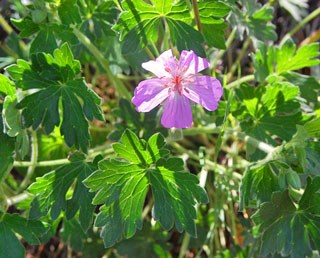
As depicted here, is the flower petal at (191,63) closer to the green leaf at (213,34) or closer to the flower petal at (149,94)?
the flower petal at (149,94)

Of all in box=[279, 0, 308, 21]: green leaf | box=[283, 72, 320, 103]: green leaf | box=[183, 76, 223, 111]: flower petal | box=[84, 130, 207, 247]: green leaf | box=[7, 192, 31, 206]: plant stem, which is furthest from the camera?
box=[279, 0, 308, 21]: green leaf

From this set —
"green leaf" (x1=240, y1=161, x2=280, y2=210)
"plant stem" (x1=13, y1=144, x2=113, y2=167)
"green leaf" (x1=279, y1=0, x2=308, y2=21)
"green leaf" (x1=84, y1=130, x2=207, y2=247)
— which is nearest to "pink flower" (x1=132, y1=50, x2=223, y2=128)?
"green leaf" (x1=84, y1=130, x2=207, y2=247)

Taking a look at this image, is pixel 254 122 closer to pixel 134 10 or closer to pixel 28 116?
pixel 134 10

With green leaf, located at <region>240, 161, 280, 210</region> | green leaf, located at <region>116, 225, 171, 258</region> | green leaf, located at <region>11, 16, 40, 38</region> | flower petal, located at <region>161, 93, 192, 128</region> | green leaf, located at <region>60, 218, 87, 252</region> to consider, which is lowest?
green leaf, located at <region>116, 225, 171, 258</region>

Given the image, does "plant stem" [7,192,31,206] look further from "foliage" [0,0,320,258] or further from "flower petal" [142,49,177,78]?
"flower petal" [142,49,177,78]

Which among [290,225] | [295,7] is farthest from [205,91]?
[295,7]

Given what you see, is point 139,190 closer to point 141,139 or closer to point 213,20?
point 141,139

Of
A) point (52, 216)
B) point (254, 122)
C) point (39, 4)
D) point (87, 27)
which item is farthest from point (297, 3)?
point (52, 216)

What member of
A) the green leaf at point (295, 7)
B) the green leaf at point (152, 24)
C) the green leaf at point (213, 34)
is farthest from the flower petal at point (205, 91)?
the green leaf at point (295, 7)
